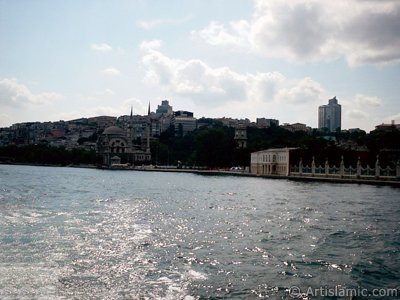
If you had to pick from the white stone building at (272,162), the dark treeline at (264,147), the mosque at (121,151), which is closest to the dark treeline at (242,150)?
the dark treeline at (264,147)

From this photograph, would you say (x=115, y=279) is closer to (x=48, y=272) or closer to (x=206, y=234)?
(x=48, y=272)

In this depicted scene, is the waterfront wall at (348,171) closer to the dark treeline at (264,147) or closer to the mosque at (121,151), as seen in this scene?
the dark treeline at (264,147)

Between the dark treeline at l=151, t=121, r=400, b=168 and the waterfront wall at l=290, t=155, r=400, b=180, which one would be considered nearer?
the waterfront wall at l=290, t=155, r=400, b=180

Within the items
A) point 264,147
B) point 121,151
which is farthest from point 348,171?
point 121,151

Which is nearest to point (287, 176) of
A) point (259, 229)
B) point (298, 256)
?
point (259, 229)

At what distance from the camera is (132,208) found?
35.4 meters

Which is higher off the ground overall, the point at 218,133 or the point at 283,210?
the point at 218,133

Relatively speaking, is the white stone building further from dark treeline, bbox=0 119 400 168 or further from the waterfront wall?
the waterfront wall

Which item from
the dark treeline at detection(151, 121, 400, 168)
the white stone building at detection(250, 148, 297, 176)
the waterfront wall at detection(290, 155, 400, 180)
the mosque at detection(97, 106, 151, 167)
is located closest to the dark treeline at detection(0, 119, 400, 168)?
the dark treeline at detection(151, 121, 400, 168)

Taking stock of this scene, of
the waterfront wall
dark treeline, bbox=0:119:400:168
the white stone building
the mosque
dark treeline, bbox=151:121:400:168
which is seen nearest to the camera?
the waterfront wall

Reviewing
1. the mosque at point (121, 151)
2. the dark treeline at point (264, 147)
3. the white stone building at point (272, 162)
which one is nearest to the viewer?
the dark treeline at point (264, 147)

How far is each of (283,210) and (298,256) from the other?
53.4 feet

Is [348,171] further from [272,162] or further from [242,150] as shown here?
[242,150]

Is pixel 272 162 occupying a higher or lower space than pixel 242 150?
lower
